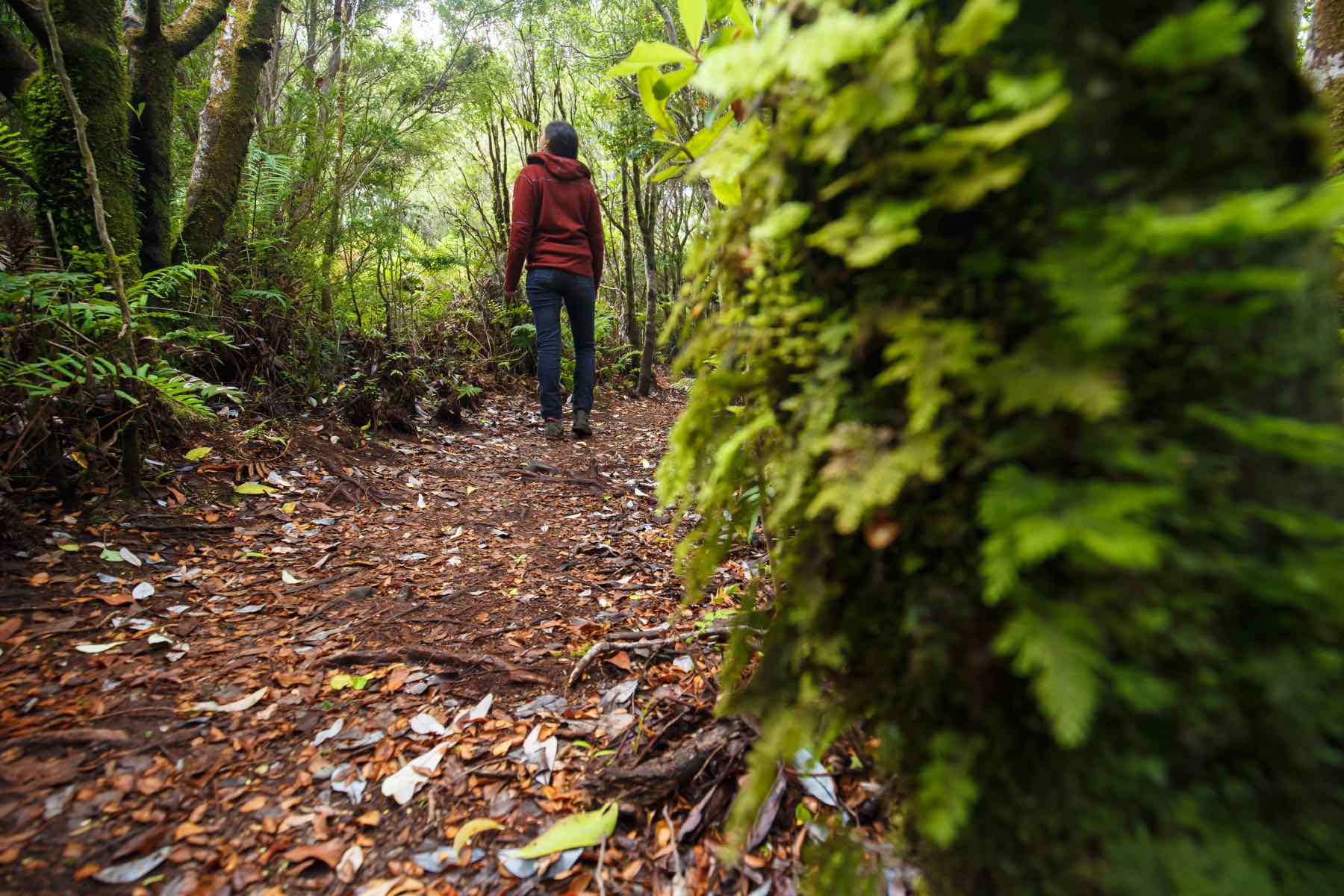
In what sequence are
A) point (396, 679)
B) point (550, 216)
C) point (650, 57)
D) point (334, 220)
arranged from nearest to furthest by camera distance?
point (650, 57) → point (396, 679) → point (334, 220) → point (550, 216)

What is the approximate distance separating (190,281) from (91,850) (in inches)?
150

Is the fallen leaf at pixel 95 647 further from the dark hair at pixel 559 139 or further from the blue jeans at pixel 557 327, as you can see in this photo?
the dark hair at pixel 559 139

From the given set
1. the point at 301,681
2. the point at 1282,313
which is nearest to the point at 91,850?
the point at 301,681

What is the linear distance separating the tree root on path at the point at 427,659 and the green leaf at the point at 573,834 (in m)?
0.74

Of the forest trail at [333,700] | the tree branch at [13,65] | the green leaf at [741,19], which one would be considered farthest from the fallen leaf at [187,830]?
the tree branch at [13,65]

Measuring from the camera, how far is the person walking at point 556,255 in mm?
5289

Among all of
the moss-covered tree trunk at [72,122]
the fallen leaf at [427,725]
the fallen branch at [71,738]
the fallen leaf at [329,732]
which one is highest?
the moss-covered tree trunk at [72,122]

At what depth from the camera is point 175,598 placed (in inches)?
91.1

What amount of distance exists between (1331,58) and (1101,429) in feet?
13.6

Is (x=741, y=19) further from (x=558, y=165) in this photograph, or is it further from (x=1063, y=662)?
(x=558, y=165)

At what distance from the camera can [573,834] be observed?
1290 mm

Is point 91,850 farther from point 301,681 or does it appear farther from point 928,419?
point 928,419

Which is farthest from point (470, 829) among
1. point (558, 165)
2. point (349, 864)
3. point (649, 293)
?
point (649, 293)

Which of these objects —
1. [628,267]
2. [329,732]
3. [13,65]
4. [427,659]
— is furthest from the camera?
[628,267]
